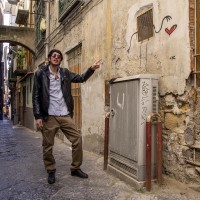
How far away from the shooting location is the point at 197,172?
358 centimetres

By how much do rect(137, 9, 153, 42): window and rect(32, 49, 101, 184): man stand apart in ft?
2.80

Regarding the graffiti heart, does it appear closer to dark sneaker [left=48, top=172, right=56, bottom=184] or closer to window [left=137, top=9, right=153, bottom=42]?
window [left=137, top=9, right=153, bottom=42]

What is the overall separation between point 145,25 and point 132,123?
1.45 m

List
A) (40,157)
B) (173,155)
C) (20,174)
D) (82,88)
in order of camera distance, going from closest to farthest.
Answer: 1. (173,155)
2. (20,174)
3. (40,157)
4. (82,88)

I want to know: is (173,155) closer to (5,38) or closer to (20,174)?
(20,174)

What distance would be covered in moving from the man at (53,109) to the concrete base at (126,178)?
352 mm

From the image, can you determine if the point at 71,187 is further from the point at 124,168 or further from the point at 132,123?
the point at 132,123

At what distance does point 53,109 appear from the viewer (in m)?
4.43

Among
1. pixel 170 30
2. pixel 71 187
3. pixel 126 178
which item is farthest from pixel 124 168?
pixel 170 30

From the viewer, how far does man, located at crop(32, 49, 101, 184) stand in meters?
4.38

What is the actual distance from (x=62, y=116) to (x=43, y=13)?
9.32m

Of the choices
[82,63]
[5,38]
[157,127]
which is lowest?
[157,127]

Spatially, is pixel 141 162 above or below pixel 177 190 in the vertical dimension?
above

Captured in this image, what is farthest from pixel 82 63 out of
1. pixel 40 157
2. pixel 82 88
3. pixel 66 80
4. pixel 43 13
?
pixel 43 13
